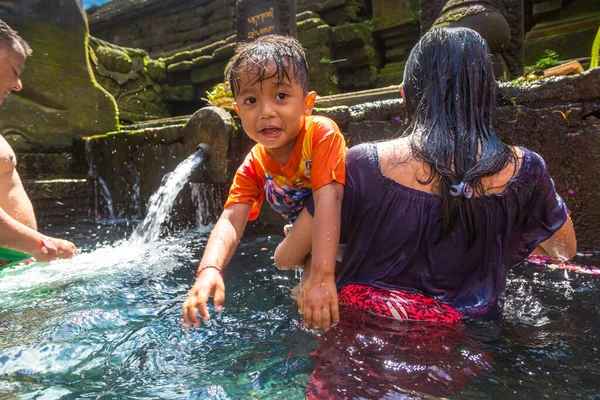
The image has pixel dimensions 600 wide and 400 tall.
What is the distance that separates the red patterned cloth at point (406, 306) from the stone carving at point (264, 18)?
6.57 meters

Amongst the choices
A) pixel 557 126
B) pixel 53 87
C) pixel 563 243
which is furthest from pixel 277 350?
pixel 53 87

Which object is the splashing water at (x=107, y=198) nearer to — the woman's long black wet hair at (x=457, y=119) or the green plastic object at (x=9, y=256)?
the green plastic object at (x=9, y=256)

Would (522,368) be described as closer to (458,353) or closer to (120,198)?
(458,353)

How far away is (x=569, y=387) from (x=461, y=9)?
408 centimetres

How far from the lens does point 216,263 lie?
58.3 inches

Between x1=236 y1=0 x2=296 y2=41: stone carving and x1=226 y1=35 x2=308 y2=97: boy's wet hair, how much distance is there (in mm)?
6049

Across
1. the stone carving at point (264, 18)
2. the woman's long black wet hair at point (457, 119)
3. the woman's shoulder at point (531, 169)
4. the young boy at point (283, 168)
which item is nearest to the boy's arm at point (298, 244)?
the young boy at point (283, 168)

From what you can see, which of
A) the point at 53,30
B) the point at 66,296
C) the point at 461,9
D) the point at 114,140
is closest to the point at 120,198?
the point at 114,140

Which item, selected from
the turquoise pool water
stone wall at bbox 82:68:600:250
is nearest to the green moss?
stone wall at bbox 82:68:600:250

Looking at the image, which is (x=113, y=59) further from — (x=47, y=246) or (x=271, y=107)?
(x=271, y=107)

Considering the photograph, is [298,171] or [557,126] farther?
[557,126]

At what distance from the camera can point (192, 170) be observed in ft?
13.8

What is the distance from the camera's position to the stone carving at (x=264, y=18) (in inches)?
285

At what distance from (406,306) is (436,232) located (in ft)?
0.84
